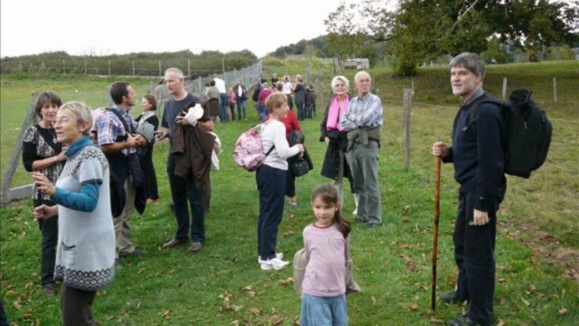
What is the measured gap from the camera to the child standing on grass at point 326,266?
4.01 metres

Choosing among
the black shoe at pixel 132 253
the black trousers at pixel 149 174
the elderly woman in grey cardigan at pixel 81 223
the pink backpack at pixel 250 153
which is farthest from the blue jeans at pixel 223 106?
the elderly woman in grey cardigan at pixel 81 223

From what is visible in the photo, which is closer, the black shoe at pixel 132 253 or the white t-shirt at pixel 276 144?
the white t-shirt at pixel 276 144

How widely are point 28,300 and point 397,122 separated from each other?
48.5 ft

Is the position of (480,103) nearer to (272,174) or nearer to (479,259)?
(479,259)

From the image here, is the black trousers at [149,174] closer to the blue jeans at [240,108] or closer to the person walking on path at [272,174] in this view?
the person walking on path at [272,174]

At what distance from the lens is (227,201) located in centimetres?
940


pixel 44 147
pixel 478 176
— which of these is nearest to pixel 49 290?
pixel 44 147

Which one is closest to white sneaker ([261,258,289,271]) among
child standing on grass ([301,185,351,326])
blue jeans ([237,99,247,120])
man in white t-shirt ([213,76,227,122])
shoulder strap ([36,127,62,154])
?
child standing on grass ([301,185,351,326])

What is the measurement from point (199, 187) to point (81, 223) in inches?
115

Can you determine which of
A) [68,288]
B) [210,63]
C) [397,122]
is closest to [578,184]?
[68,288]

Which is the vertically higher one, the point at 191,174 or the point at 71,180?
the point at 71,180

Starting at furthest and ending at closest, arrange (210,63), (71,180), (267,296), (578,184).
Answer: (210,63), (578,184), (267,296), (71,180)

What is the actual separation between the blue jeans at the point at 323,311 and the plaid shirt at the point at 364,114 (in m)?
3.49

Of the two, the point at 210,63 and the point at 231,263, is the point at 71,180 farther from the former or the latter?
the point at 210,63
